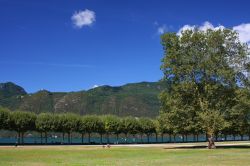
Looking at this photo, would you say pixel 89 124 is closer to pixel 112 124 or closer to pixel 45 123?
pixel 112 124

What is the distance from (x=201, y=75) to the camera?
78688 millimetres

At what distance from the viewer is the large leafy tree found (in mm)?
76688

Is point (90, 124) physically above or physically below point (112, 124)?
above

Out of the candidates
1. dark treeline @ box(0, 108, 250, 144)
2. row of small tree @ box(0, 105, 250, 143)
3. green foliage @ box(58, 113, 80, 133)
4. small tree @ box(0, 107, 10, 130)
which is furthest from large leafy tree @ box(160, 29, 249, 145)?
green foliage @ box(58, 113, 80, 133)

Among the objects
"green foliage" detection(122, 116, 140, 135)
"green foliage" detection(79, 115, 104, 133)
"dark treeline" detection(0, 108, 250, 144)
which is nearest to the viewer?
"dark treeline" detection(0, 108, 250, 144)

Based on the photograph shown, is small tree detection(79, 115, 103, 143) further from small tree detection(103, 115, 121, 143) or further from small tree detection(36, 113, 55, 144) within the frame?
small tree detection(36, 113, 55, 144)

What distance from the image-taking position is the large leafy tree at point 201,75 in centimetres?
7669

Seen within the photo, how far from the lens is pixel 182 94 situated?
258 ft

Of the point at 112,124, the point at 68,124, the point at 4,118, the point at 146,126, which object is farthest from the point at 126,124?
the point at 4,118

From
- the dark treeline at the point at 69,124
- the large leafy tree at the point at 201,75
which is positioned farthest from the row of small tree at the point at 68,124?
the large leafy tree at the point at 201,75

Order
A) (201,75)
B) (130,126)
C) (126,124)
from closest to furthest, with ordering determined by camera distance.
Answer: (201,75)
(126,124)
(130,126)

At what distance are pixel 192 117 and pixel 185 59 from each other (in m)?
10.4

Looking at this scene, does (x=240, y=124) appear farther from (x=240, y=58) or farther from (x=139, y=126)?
(x=139, y=126)

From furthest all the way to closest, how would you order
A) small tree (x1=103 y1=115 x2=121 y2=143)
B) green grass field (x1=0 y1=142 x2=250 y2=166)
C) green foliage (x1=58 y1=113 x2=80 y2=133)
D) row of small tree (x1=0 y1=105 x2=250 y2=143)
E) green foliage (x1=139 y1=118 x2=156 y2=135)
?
green foliage (x1=139 y1=118 x2=156 y2=135)
small tree (x1=103 y1=115 x2=121 y2=143)
green foliage (x1=58 y1=113 x2=80 y2=133)
row of small tree (x1=0 y1=105 x2=250 y2=143)
green grass field (x1=0 y1=142 x2=250 y2=166)
